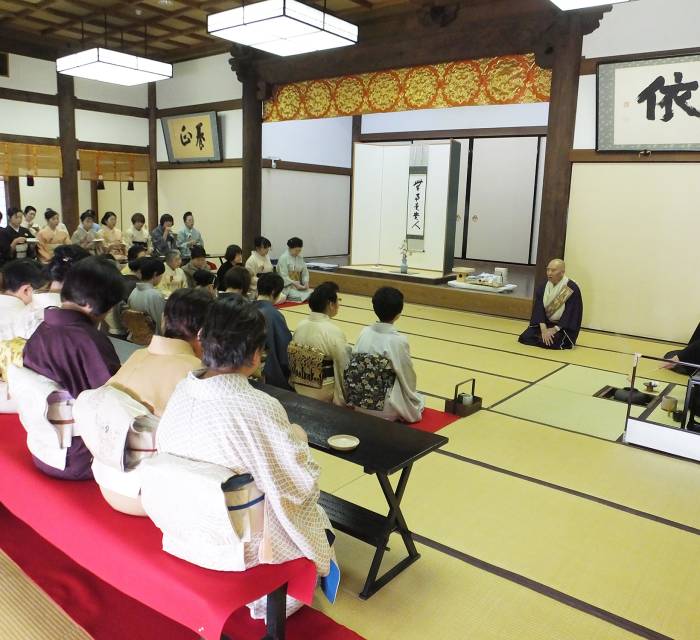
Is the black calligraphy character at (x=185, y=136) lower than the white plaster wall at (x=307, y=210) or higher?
higher

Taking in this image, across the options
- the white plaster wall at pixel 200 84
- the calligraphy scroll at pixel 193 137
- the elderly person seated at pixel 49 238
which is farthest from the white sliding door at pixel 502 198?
the elderly person seated at pixel 49 238

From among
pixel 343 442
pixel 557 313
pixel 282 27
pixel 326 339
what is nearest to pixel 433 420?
pixel 326 339

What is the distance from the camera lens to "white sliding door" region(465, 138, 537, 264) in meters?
10.1

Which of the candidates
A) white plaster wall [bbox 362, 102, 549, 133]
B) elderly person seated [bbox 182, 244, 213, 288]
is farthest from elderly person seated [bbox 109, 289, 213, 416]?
white plaster wall [bbox 362, 102, 549, 133]

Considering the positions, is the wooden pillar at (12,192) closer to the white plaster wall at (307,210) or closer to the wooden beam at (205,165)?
the wooden beam at (205,165)

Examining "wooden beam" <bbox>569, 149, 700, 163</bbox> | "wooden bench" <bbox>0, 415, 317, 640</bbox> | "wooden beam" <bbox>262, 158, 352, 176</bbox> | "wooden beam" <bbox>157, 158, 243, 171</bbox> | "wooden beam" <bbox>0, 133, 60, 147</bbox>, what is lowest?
"wooden bench" <bbox>0, 415, 317, 640</bbox>

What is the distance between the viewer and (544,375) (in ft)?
15.2

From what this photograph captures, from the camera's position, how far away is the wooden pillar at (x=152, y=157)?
10164 millimetres

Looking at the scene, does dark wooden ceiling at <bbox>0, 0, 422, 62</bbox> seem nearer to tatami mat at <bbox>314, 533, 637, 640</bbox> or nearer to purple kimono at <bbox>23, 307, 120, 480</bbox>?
purple kimono at <bbox>23, 307, 120, 480</bbox>

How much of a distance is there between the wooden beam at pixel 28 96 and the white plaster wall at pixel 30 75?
58mm

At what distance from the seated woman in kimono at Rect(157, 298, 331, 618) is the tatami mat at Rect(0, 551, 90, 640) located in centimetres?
69

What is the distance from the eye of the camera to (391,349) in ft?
10.7

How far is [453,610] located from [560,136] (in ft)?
18.0

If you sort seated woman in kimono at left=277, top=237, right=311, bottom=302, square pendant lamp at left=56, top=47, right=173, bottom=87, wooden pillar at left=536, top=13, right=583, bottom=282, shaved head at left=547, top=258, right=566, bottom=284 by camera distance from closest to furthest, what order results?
shaved head at left=547, top=258, right=566, bottom=284
wooden pillar at left=536, top=13, right=583, bottom=282
square pendant lamp at left=56, top=47, right=173, bottom=87
seated woman in kimono at left=277, top=237, right=311, bottom=302
